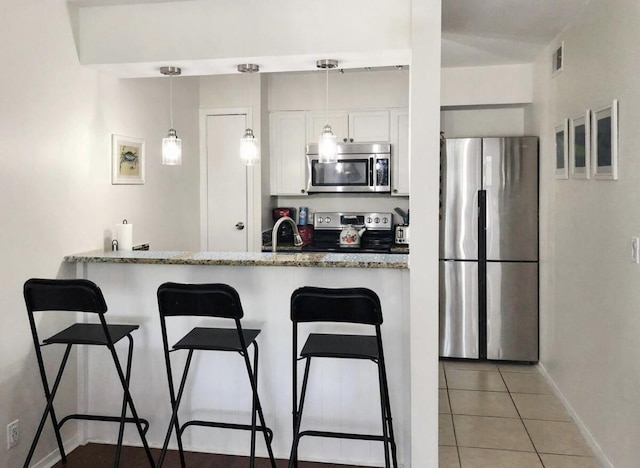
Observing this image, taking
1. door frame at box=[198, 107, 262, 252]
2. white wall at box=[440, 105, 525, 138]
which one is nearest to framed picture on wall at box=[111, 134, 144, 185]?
door frame at box=[198, 107, 262, 252]

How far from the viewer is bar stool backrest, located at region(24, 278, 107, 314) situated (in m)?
2.25

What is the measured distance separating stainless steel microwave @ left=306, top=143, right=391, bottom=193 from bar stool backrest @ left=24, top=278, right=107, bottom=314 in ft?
9.23

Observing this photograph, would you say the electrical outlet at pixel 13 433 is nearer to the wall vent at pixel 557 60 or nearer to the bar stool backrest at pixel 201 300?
the bar stool backrest at pixel 201 300

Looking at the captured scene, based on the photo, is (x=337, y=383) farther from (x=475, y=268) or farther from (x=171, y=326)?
(x=475, y=268)

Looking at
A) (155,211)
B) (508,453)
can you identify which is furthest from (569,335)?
(155,211)

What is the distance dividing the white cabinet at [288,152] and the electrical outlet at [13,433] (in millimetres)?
2950

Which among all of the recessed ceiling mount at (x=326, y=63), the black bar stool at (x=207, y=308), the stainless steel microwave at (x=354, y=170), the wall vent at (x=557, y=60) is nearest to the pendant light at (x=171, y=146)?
the recessed ceiling mount at (x=326, y=63)

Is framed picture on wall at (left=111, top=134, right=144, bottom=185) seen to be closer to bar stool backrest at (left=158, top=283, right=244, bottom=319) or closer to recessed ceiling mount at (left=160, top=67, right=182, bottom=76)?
recessed ceiling mount at (left=160, top=67, right=182, bottom=76)

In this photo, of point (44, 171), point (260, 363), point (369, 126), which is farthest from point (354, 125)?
point (44, 171)

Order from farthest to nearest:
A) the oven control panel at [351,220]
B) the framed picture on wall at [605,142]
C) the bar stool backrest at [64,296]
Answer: the oven control panel at [351,220] < the framed picture on wall at [605,142] < the bar stool backrest at [64,296]

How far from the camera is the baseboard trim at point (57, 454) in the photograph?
266 centimetres

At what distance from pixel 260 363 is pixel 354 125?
2.69 m

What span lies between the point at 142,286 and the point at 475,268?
2.63 metres

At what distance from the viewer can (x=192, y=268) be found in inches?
112
